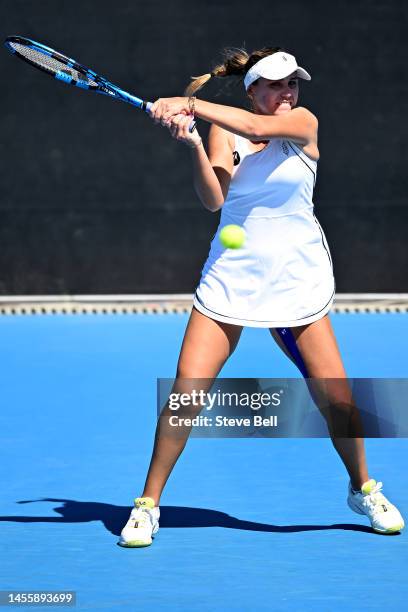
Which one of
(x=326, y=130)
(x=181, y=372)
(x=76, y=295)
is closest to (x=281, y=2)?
(x=326, y=130)

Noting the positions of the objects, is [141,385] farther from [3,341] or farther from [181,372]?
[181,372]

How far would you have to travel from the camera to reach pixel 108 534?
5.06 m

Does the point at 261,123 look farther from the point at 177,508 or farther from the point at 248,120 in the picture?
the point at 177,508

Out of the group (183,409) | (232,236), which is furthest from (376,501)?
(232,236)

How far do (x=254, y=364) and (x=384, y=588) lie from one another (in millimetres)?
4514

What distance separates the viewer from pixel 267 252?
498cm

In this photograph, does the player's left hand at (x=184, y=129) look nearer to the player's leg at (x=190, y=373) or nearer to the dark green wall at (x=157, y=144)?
the player's leg at (x=190, y=373)

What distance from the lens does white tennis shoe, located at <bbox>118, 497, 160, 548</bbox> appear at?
15.9 feet

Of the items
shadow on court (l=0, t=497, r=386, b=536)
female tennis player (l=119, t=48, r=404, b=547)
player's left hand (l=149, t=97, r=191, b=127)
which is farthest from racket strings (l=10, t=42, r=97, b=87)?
shadow on court (l=0, t=497, r=386, b=536)

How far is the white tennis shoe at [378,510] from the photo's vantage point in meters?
4.98

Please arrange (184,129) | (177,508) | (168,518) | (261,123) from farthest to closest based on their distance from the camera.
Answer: (177,508)
(168,518)
(261,123)
(184,129)

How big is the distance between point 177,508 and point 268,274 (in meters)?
1.02

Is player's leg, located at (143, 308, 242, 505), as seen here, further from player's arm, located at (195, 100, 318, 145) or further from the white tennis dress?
player's arm, located at (195, 100, 318, 145)

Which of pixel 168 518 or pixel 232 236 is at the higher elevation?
pixel 232 236
